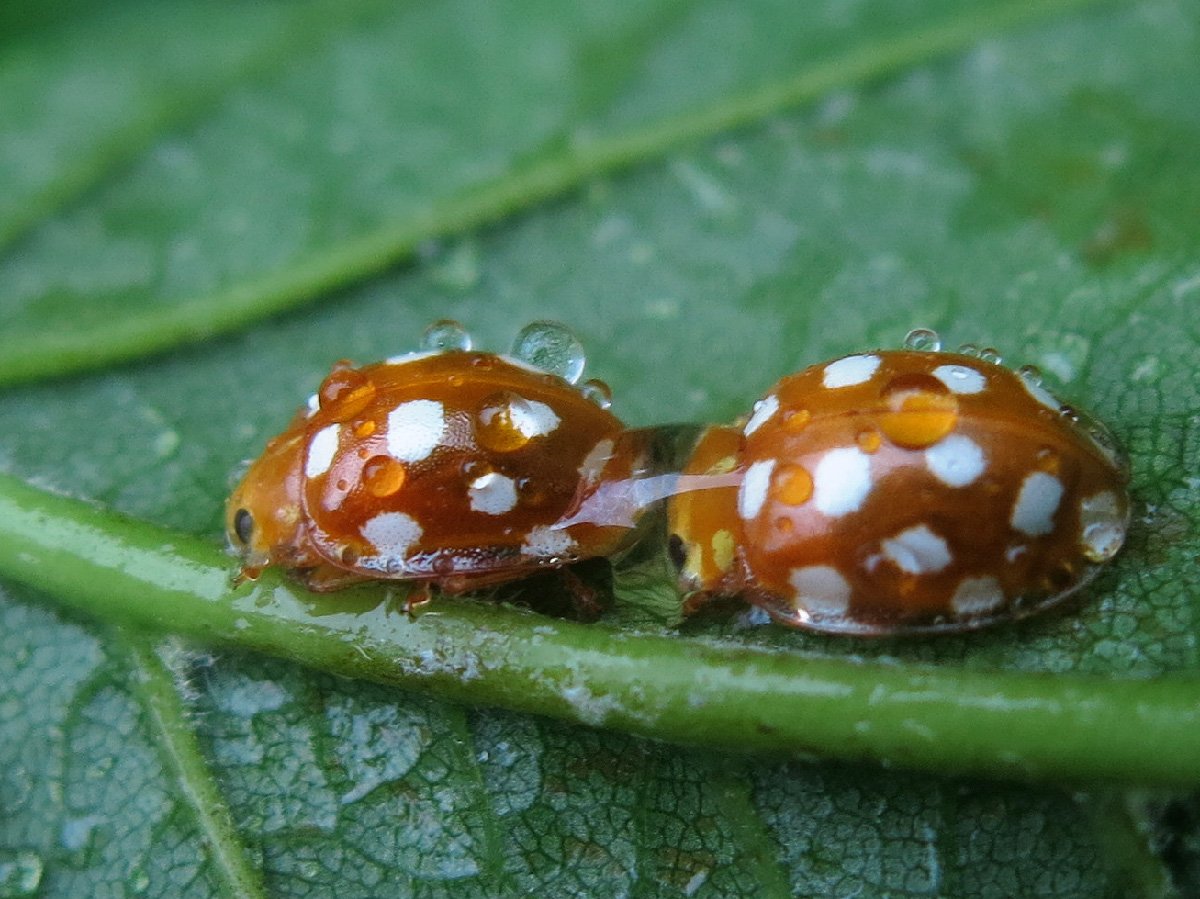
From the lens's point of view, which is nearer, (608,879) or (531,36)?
(608,879)

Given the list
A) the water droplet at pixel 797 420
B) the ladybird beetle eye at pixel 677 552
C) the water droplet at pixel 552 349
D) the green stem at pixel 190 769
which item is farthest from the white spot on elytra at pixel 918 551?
the green stem at pixel 190 769

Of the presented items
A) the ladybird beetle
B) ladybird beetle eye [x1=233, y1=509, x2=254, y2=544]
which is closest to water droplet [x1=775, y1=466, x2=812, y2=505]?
the ladybird beetle

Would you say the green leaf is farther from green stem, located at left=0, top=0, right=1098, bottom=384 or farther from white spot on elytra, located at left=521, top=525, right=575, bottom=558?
white spot on elytra, located at left=521, top=525, right=575, bottom=558

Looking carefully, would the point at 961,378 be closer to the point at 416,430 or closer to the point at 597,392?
the point at 597,392

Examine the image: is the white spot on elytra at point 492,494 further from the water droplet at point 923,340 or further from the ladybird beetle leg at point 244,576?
the water droplet at point 923,340

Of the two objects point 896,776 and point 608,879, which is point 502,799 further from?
point 896,776

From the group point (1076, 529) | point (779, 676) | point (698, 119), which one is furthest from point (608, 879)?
point (698, 119)
